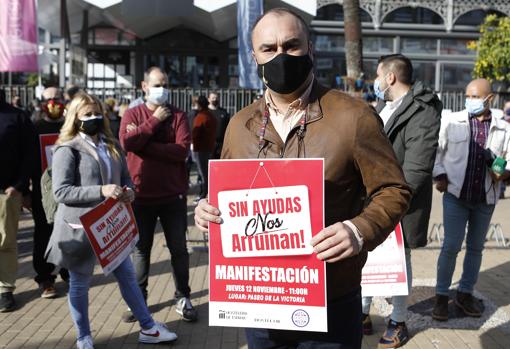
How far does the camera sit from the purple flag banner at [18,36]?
498 inches

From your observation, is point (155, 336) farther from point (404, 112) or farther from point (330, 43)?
point (330, 43)

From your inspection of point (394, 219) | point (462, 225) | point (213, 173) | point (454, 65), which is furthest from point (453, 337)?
point (454, 65)

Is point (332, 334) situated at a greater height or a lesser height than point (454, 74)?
lesser

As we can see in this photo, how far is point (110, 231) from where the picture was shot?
4.51 meters

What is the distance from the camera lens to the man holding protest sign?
235cm

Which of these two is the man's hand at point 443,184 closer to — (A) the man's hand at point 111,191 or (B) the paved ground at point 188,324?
(B) the paved ground at point 188,324

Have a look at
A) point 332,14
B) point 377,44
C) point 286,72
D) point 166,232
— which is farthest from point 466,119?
point 377,44

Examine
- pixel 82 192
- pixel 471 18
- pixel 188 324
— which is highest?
pixel 471 18

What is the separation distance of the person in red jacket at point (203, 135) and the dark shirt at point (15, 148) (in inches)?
254

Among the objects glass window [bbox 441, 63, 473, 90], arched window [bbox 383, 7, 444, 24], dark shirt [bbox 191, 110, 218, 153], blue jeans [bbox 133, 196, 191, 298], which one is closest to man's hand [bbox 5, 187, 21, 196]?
blue jeans [bbox 133, 196, 191, 298]

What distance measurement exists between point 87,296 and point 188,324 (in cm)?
119

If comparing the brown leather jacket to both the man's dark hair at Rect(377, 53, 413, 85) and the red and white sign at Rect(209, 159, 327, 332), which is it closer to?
the red and white sign at Rect(209, 159, 327, 332)

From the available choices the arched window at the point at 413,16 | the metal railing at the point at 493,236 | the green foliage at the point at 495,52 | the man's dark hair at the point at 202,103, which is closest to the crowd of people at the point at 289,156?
the metal railing at the point at 493,236

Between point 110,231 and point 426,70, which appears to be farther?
point 426,70
